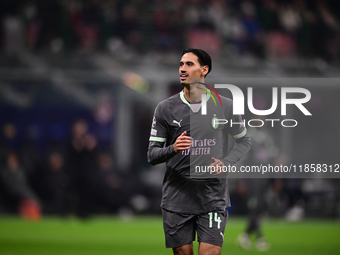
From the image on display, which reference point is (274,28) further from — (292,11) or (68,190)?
(68,190)

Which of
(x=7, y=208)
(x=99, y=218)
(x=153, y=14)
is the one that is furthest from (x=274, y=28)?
(x=7, y=208)

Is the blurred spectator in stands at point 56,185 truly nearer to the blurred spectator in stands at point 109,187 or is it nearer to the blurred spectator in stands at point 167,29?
the blurred spectator in stands at point 109,187

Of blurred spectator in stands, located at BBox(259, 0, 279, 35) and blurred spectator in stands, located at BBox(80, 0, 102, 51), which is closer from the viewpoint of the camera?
blurred spectator in stands, located at BBox(80, 0, 102, 51)

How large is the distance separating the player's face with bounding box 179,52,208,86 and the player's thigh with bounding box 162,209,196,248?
1.16 m

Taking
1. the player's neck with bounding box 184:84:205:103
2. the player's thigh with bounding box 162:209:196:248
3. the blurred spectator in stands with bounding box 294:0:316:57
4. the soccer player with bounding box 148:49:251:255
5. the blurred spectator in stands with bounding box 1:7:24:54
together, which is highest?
the blurred spectator in stands with bounding box 294:0:316:57

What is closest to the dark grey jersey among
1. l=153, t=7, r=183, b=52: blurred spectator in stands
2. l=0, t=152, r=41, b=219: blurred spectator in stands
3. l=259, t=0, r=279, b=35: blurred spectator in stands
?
l=0, t=152, r=41, b=219: blurred spectator in stands

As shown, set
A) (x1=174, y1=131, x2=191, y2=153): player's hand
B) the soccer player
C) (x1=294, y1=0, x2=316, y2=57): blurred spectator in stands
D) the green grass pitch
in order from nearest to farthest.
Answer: (x1=174, y1=131, x2=191, y2=153): player's hand < the soccer player < the green grass pitch < (x1=294, y1=0, x2=316, y2=57): blurred spectator in stands

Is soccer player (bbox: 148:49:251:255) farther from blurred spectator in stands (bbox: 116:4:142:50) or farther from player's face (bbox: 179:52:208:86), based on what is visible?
blurred spectator in stands (bbox: 116:4:142:50)

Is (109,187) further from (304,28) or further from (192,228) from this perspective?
(192,228)

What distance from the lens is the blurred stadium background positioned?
14.4m

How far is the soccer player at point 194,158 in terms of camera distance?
4.84 m

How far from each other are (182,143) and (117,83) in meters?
12.7

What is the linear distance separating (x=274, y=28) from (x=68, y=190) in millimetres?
9513

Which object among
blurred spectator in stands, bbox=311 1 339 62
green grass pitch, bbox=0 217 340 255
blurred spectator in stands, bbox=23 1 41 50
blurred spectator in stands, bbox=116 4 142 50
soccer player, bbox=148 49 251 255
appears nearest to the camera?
soccer player, bbox=148 49 251 255
